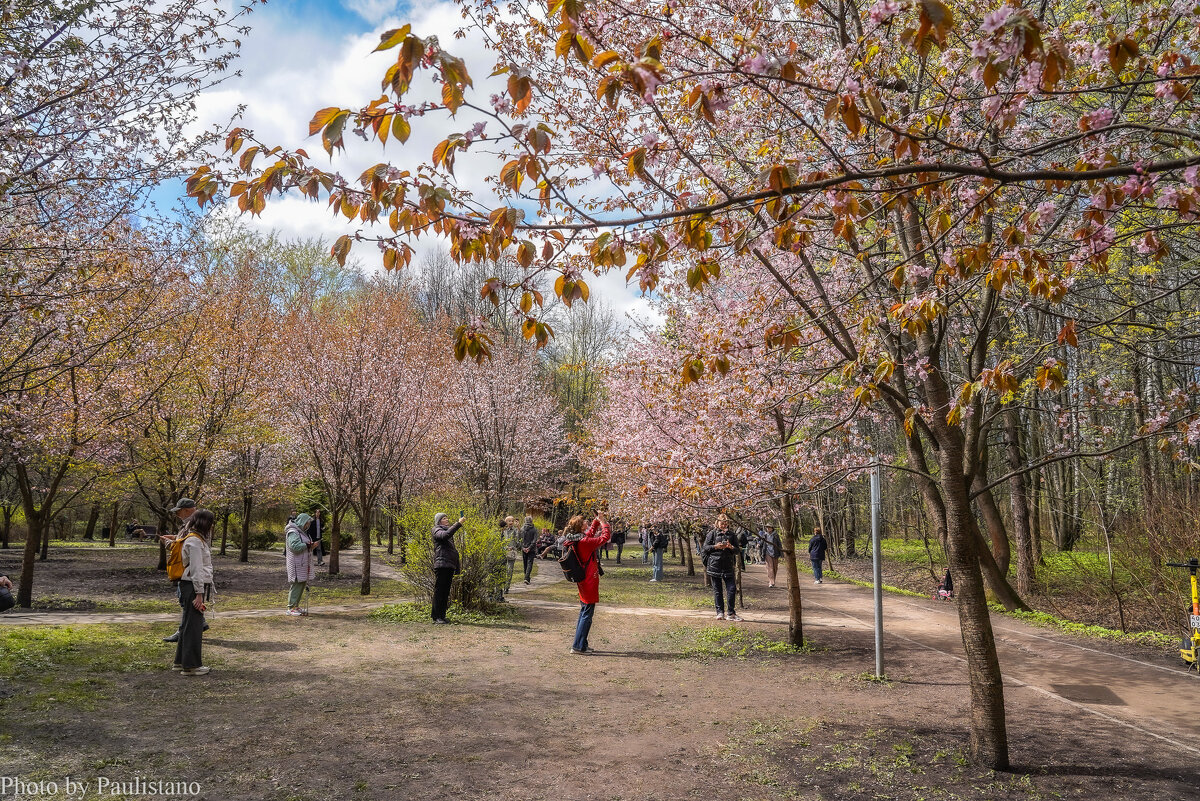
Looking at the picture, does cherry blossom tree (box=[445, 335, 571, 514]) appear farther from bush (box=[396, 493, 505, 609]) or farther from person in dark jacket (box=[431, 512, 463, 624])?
person in dark jacket (box=[431, 512, 463, 624])

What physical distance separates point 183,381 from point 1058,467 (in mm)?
25108

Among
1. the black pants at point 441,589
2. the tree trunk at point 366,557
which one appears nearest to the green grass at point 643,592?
the tree trunk at point 366,557

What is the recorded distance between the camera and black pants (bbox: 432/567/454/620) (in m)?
11.1

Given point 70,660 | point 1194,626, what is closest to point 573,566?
point 70,660

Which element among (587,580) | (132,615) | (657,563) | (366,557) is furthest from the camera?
(657,563)

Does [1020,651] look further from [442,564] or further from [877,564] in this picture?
[442,564]

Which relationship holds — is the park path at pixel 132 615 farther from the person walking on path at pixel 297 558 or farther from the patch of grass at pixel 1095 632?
the patch of grass at pixel 1095 632

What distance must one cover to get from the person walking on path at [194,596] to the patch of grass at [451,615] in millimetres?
4346

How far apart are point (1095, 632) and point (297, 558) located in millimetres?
12584

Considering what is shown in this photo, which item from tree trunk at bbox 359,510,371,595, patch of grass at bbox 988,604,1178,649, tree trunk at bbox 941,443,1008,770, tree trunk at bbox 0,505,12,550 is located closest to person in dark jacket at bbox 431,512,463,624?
tree trunk at bbox 359,510,371,595

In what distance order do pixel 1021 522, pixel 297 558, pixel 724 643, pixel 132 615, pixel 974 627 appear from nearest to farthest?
1. pixel 974 627
2. pixel 724 643
3. pixel 132 615
4. pixel 297 558
5. pixel 1021 522

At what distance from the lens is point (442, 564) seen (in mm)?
11078

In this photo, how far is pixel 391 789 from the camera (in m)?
4.36

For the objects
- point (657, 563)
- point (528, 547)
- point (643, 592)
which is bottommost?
point (643, 592)
